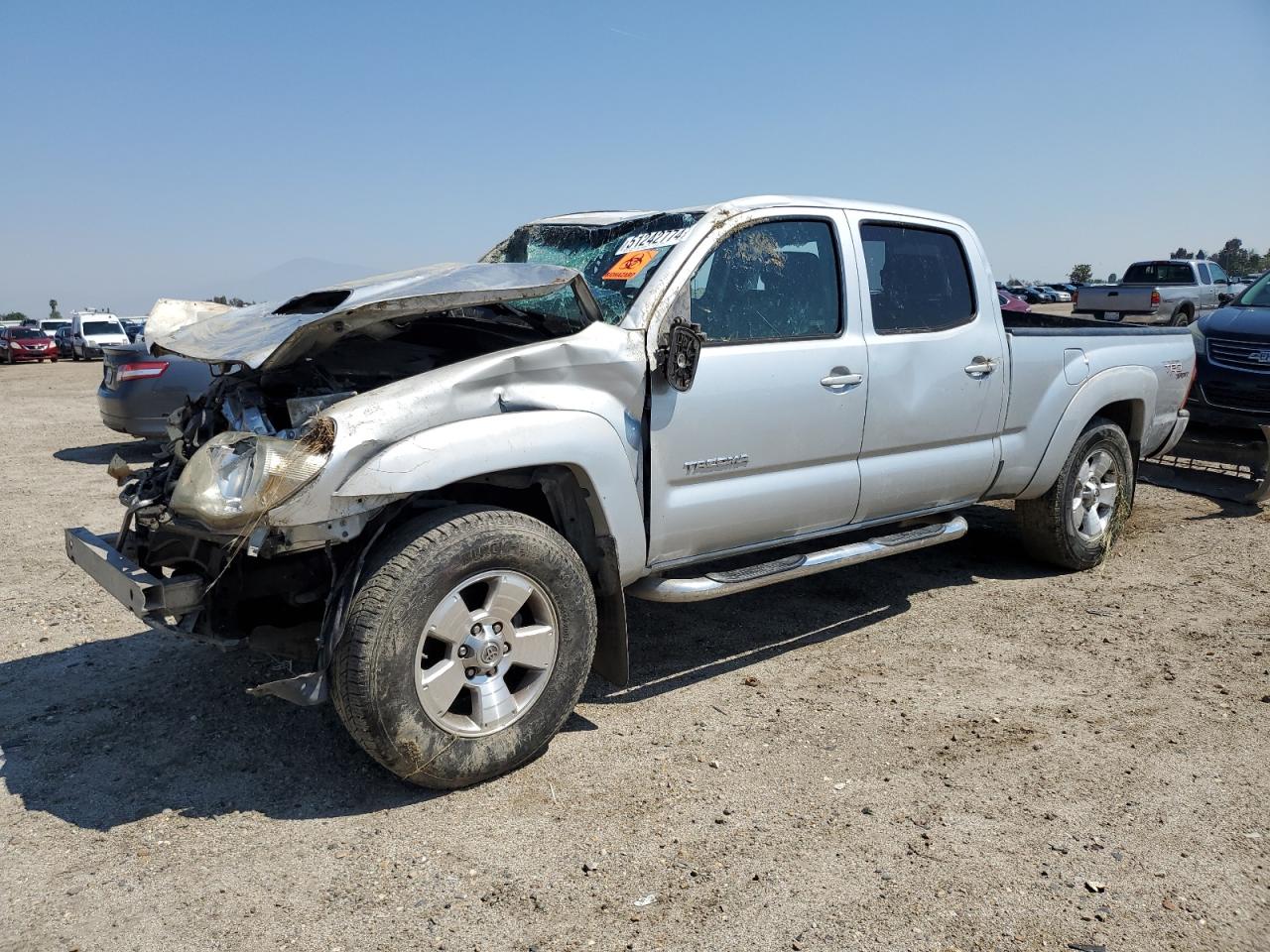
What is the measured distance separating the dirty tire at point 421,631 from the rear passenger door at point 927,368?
1.71 meters

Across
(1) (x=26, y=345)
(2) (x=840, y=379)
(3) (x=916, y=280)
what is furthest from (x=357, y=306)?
(1) (x=26, y=345)

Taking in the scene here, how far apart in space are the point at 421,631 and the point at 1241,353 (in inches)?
317

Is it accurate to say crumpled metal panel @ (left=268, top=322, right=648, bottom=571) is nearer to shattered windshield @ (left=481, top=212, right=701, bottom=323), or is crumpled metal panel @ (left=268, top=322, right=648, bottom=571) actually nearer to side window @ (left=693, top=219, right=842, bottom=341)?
shattered windshield @ (left=481, top=212, right=701, bottom=323)

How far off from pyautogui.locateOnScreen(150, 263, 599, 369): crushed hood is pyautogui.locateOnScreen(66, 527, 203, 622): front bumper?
2.44ft

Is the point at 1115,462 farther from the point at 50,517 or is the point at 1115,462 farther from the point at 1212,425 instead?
the point at 50,517

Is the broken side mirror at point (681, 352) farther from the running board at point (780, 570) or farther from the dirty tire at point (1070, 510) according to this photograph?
the dirty tire at point (1070, 510)

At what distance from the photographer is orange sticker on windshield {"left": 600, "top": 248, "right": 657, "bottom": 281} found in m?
4.06

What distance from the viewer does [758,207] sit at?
4.17 m

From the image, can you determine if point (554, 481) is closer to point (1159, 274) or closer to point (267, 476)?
point (267, 476)

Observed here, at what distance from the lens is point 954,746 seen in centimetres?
363

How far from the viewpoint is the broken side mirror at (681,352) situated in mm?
3652

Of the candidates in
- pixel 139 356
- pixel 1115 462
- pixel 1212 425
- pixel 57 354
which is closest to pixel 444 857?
pixel 1115 462

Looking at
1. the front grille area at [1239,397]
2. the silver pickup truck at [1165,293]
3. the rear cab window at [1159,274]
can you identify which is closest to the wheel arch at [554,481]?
the front grille area at [1239,397]

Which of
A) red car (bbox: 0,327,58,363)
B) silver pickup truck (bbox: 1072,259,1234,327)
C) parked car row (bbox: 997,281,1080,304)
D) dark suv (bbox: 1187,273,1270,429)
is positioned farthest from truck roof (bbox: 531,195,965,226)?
parked car row (bbox: 997,281,1080,304)
